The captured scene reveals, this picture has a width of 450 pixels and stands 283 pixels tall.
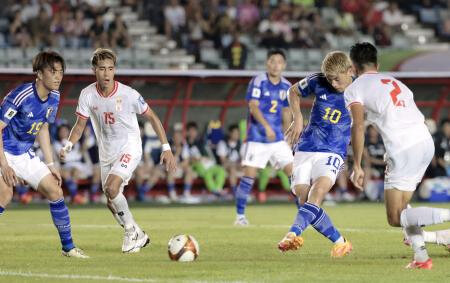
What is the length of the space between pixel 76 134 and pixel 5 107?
1.34 meters

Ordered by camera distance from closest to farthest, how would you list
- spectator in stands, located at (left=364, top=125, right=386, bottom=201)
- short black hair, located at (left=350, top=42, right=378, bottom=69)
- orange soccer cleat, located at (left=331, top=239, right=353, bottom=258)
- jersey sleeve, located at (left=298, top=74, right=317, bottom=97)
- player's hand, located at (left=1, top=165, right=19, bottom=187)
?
1. short black hair, located at (left=350, top=42, right=378, bottom=69)
2. player's hand, located at (left=1, top=165, right=19, bottom=187)
3. orange soccer cleat, located at (left=331, top=239, right=353, bottom=258)
4. jersey sleeve, located at (left=298, top=74, right=317, bottom=97)
5. spectator in stands, located at (left=364, top=125, right=386, bottom=201)

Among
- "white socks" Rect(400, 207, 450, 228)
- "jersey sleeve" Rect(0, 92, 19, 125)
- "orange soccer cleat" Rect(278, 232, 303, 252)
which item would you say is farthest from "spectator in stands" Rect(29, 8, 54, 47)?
"white socks" Rect(400, 207, 450, 228)

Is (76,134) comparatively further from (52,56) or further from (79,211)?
(79,211)

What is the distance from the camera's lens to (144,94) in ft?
82.0

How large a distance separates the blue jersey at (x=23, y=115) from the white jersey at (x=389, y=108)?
3106 millimetres

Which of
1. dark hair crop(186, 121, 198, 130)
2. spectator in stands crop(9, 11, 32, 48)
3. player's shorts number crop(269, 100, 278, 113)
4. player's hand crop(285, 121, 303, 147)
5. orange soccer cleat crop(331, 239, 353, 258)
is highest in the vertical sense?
player's hand crop(285, 121, 303, 147)

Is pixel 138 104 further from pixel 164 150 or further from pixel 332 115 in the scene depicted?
pixel 332 115

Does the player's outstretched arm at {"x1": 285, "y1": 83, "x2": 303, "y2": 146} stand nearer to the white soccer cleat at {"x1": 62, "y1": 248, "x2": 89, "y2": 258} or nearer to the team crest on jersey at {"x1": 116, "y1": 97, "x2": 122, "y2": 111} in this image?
the team crest on jersey at {"x1": 116, "y1": 97, "x2": 122, "y2": 111}

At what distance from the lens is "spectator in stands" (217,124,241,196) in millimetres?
24797

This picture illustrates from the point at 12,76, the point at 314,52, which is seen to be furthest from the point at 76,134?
the point at 314,52

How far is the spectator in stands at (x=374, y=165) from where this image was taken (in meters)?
25.3

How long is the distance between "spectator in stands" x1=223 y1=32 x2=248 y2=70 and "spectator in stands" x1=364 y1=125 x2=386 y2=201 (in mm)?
3918

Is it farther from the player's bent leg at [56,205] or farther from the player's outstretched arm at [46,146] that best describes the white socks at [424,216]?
the player's outstretched arm at [46,146]

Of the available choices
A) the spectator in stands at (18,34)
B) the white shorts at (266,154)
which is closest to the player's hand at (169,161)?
the white shorts at (266,154)
